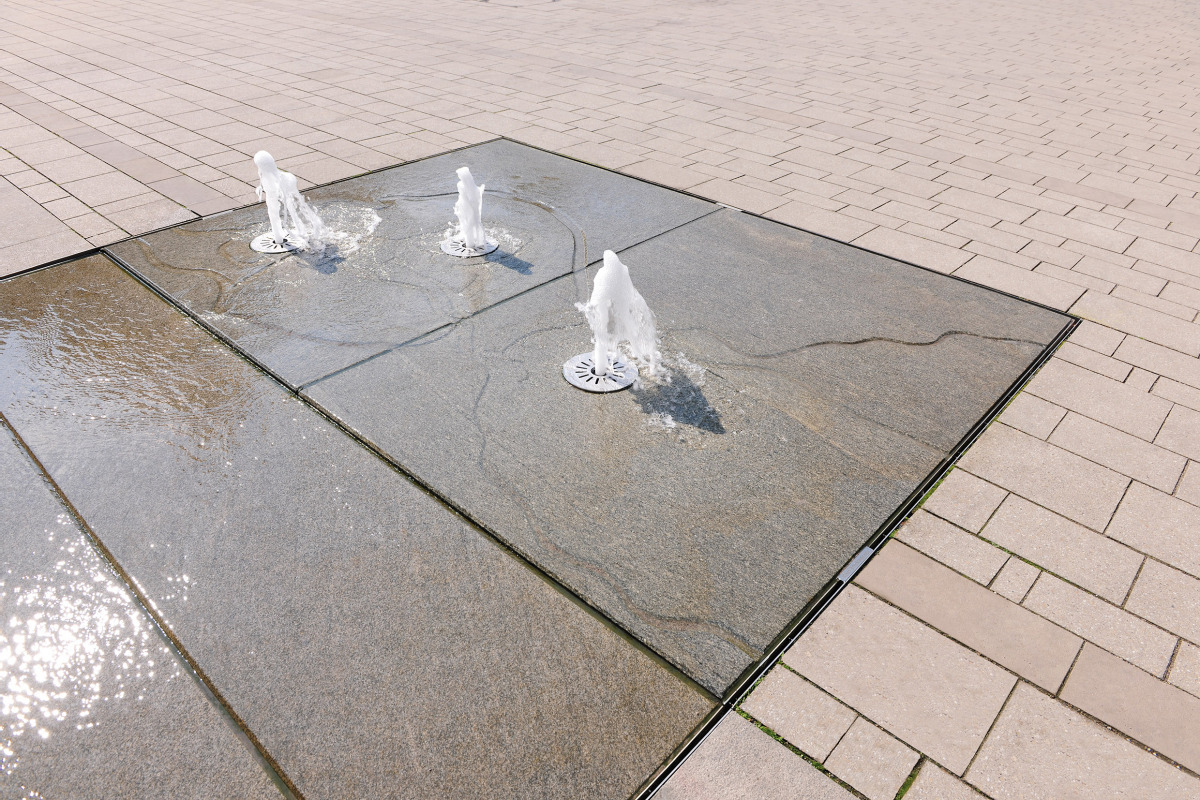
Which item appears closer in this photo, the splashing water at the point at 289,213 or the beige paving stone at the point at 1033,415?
the beige paving stone at the point at 1033,415

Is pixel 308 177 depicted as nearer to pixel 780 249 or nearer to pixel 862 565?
pixel 780 249

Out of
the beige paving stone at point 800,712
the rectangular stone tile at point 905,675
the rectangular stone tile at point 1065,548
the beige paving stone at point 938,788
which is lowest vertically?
the beige paving stone at point 800,712

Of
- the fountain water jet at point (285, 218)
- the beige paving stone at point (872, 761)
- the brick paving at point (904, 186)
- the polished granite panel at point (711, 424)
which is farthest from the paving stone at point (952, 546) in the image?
the fountain water jet at point (285, 218)

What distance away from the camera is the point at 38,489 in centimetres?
300

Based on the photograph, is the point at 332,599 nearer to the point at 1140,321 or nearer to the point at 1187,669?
the point at 1187,669

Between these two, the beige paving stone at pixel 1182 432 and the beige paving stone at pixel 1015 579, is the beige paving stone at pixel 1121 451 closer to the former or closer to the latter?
the beige paving stone at pixel 1182 432

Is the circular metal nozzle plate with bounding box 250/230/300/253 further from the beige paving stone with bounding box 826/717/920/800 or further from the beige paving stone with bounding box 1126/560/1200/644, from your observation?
the beige paving stone with bounding box 1126/560/1200/644

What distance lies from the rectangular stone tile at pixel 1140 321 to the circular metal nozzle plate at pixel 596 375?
284cm

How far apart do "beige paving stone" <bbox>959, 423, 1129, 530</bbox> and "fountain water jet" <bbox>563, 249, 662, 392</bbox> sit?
158 cm

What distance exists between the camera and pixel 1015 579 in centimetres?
271

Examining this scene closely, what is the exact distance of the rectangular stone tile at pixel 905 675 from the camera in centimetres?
221

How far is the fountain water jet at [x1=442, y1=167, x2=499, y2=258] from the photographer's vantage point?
4691 mm

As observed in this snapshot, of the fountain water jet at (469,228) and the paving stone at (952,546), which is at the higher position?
the fountain water jet at (469,228)

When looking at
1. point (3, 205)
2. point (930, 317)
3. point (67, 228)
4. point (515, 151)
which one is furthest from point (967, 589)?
point (3, 205)
